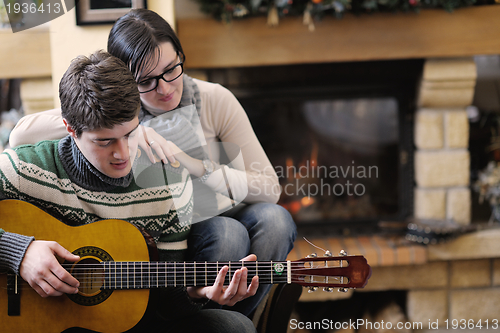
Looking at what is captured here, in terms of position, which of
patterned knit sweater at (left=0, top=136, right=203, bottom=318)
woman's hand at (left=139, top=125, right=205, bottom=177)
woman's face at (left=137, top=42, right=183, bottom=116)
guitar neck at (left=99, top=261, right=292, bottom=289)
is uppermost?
woman's face at (left=137, top=42, right=183, bottom=116)

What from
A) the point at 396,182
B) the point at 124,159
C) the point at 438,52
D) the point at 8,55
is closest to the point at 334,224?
the point at 396,182

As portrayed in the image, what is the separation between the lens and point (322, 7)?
4.75 feet

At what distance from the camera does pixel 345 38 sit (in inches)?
60.5

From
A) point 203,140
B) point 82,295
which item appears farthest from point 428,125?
point 82,295

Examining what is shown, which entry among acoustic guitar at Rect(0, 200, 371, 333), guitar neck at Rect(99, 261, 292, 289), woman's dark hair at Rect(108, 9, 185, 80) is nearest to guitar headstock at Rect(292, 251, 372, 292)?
acoustic guitar at Rect(0, 200, 371, 333)

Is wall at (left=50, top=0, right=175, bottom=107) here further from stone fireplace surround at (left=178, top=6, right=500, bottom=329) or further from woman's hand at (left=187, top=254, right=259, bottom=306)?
woman's hand at (left=187, top=254, right=259, bottom=306)

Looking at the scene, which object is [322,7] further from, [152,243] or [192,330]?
[192,330]

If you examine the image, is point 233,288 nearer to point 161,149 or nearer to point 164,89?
point 161,149

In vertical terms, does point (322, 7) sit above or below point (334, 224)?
above

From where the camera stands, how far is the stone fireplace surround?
1528mm

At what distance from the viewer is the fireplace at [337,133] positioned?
1.73 metres

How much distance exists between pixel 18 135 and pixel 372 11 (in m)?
1.26

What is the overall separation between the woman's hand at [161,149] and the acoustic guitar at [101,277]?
16 centimetres

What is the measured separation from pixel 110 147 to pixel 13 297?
1.21ft
